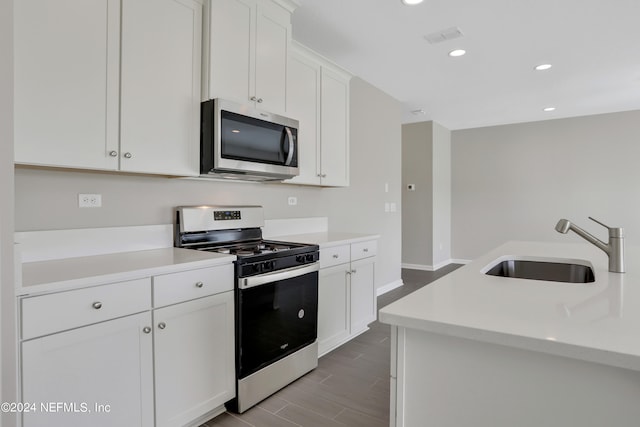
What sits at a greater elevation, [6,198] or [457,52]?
[457,52]

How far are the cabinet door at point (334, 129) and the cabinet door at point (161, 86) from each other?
1.27 m

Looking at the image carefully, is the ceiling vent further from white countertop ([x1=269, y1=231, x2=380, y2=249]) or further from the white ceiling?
white countertop ([x1=269, y1=231, x2=380, y2=249])

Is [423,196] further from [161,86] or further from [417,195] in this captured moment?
[161,86]

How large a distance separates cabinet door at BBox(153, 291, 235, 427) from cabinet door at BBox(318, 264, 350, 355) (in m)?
0.88

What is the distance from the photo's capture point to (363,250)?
10.5 feet

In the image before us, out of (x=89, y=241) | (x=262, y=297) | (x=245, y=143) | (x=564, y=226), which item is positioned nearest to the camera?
(x=564, y=226)

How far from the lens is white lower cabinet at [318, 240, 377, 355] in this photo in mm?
2750

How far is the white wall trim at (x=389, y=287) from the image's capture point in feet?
15.1

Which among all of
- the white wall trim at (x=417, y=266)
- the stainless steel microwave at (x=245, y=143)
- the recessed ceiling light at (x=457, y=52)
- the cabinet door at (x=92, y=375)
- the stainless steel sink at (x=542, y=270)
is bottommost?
the white wall trim at (x=417, y=266)

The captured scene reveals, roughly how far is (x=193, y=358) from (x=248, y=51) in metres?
1.86

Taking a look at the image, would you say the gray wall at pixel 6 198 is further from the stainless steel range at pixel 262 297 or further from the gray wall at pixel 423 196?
the gray wall at pixel 423 196

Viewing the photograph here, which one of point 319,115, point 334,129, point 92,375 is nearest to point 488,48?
point 334,129

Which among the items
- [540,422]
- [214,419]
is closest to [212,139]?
[214,419]

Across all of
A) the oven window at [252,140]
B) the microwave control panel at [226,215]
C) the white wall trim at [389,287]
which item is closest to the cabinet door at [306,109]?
the oven window at [252,140]
